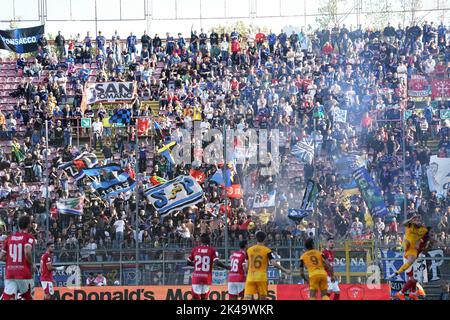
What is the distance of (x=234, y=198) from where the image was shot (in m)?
33.7

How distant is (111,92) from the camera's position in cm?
4403

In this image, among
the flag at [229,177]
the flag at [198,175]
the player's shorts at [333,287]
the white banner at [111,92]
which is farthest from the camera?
the white banner at [111,92]

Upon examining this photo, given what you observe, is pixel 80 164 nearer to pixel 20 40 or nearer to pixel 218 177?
pixel 218 177

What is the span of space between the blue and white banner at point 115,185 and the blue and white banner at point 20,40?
1786 centimetres

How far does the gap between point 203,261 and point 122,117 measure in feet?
61.2

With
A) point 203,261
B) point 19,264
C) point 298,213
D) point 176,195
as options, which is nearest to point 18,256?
point 19,264

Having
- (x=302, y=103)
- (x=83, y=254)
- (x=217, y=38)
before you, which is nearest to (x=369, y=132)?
(x=302, y=103)

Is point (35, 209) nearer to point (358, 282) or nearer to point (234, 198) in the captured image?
point (234, 198)

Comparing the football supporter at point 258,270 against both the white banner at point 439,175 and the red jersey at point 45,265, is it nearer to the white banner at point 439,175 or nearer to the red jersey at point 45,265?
the red jersey at point 45,265

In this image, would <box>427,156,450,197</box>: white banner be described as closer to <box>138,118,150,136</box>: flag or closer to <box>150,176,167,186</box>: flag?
<box>150,176,167,186</box>: flag

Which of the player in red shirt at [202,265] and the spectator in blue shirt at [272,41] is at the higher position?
the spectator in blue shirt at [272,41]

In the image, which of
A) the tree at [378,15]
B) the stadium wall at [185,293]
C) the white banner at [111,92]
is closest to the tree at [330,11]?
the tree at [378,15]

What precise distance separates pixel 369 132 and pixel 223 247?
8.35 meters

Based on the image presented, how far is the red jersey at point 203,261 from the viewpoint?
76.8ft
